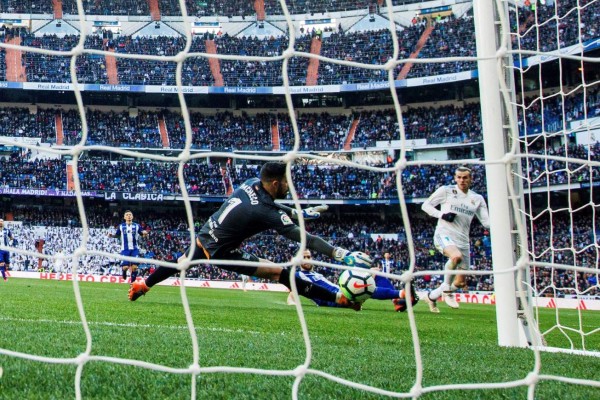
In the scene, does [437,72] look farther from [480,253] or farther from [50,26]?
[50,26]

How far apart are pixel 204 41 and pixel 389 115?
11.5 m

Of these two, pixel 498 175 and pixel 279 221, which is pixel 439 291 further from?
pixel 498 175

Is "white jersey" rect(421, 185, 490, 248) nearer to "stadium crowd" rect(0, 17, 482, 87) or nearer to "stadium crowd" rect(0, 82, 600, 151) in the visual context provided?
"stadium crowd" rect(0, 82, 600, 151)

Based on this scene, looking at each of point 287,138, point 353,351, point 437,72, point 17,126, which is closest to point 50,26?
point 17,126

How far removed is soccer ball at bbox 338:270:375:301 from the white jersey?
246 centimetres

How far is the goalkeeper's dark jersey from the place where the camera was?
5.61 metres

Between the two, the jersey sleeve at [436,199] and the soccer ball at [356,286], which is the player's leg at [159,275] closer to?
the soccer ball at [356,286]

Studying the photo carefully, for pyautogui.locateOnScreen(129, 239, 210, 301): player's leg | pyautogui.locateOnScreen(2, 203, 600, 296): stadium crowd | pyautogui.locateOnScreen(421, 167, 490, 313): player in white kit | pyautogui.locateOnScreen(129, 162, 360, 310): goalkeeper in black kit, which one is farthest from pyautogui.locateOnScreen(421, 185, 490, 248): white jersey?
pyautogui.locateOnScreen(2, 203, 600, 296): stadium crowd

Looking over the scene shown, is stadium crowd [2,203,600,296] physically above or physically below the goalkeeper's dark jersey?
below

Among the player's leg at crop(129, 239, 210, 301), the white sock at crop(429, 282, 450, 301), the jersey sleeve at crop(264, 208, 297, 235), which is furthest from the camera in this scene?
the white sock at crop(429, 282, 450, 301)

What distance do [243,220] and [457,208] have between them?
323 cm

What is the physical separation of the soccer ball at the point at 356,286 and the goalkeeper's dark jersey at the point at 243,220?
0.64 m

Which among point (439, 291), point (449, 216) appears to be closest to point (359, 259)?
point (449, 216)

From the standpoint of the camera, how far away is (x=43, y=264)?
25.0 meters
